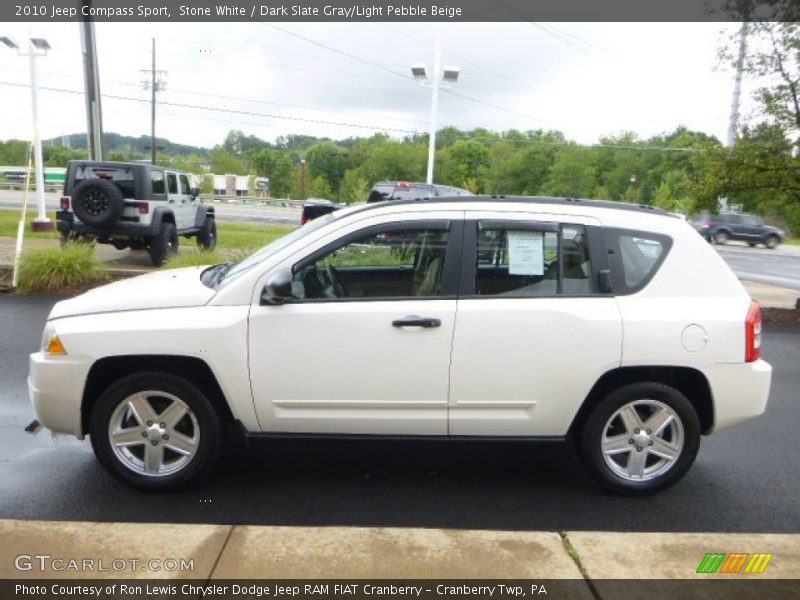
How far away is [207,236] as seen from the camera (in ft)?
52.3

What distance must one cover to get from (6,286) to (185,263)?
2700mm

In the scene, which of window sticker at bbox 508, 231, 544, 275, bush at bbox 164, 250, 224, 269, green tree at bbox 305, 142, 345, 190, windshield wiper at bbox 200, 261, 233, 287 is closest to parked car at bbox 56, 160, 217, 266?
bush at bbox 164, 250, 224, 269

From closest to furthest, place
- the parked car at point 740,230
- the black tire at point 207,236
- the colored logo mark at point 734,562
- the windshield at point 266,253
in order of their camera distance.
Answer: the colored logo mark at point 734,562
the windshield at point 266,253
the black tire at point 207,236
the parked car at point 740,230

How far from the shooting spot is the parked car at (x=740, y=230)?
34.1m

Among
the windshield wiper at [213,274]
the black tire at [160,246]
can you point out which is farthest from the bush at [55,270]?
the windshield wiper at [213,274]

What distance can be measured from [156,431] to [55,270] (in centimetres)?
779

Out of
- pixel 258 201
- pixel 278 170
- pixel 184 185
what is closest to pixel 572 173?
pixel 258 201

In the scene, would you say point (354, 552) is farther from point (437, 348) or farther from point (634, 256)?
point (634, 256)

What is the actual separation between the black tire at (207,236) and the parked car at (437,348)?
1224 cm

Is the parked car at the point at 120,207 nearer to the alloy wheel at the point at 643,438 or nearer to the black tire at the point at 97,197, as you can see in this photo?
the black tire at the point at 97,197

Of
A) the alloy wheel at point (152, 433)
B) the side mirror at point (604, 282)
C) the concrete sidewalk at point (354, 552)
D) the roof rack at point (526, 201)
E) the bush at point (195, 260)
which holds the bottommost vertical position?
the concrete sidewalk at point (354, 552)

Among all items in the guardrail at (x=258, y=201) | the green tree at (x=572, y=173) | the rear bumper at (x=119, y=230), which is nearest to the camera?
the rear bumper at (x=119, y=230)

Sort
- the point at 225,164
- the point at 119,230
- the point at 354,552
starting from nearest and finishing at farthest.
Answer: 1. the point at 354,552
2. the point at 119,230
3. the point at 225,164

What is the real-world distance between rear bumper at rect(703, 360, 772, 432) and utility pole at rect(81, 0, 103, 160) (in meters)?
13.9
